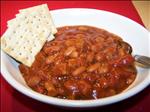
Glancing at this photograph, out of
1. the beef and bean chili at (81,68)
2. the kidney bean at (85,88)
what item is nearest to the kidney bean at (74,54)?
the beef and bean chili at (81,68)

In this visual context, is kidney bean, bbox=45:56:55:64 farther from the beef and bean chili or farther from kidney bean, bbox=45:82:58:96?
kidney bean, bbox=45:82:58:96

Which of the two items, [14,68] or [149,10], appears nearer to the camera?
[14,68]

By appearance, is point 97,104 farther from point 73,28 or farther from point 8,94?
point 73,28

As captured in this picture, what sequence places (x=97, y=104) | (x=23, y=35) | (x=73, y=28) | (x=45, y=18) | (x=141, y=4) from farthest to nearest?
(x=141, y=4) → (x=73, y=28) → (x=45, y=18) → (x=23, y=35) → (x=97, y=104)

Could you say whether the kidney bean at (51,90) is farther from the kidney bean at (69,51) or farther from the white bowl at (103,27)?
the kidney bean at (69,51)

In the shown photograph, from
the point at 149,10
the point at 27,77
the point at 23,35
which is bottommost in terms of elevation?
the point at 149,10

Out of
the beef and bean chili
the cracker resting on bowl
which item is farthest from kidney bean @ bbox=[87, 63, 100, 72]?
the cracker resting on bowl

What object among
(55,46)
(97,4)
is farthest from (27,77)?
(97,4)

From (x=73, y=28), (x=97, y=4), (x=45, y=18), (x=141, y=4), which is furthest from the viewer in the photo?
(x=141, y=4)
